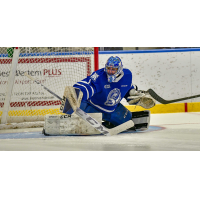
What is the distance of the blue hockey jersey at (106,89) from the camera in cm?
323

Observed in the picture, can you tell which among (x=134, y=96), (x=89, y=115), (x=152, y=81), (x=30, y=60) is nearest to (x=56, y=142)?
(x=89, y=115)

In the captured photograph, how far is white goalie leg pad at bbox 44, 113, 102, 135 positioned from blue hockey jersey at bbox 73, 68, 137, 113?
238mm

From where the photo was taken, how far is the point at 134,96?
3674 millimetres

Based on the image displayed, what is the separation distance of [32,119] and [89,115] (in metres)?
1.93

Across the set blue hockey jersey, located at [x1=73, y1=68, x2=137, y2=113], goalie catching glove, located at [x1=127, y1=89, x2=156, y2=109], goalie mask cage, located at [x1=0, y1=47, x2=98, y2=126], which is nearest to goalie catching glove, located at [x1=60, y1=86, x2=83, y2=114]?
blue hockey jersey, located at [x1=73, y1=68, x2=137, y2=113]

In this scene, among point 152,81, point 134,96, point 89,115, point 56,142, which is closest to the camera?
point 56,142

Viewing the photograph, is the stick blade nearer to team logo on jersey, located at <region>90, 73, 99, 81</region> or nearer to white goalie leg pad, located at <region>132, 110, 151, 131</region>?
white goalie leg pad, located at <region>132, 110, 151, 131</region>

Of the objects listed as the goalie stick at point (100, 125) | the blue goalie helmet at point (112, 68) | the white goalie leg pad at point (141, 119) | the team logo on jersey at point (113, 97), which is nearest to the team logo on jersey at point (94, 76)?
the blue goalie helmet at point (112, 68)

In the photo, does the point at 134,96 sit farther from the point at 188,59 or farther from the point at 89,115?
the point at 188,59

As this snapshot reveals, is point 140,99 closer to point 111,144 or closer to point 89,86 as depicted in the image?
point 89,86

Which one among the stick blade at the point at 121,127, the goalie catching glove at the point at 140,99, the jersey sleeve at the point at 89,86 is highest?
the jersey sleeve at the point at 89,86

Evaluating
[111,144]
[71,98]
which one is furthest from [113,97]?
[111,144]

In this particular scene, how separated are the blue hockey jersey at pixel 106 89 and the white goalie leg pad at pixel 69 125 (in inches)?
9.4

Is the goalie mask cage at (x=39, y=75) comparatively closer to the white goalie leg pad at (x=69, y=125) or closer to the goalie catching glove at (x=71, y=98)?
the white goalie leg pad at (x=69, y=125)
